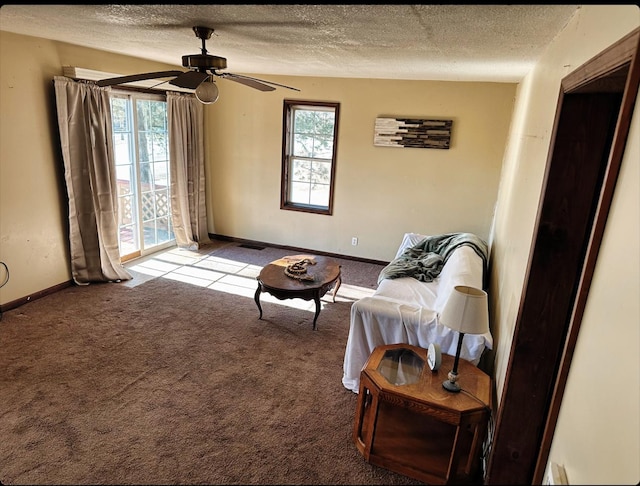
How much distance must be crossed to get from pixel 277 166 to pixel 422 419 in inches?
165

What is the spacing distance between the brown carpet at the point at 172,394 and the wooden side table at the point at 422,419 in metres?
0.13

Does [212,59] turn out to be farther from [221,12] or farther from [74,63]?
[74,63]

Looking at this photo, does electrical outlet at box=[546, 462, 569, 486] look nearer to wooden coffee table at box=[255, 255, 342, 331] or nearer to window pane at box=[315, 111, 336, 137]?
wooden coffee table at box=[255, 255, 342, 331]

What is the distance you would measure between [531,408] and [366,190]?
13.2 feet

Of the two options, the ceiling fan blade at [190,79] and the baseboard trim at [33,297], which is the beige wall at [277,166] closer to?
the baseboard trim at [33,297]

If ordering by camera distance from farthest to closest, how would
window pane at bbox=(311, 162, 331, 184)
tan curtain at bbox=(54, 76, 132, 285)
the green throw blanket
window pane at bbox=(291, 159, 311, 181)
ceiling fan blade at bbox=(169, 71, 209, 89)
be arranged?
window pane at bbox=(291, 159, 311, 181) < window pane at bbox=(311, 162, 331, 184) < tan curtain at bbox=(54, 76, 132, 285) < the green throw blanket < ceiling fan blade at bbox=(169, 71, 209, 89)

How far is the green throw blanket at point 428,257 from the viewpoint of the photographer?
3.77 metres

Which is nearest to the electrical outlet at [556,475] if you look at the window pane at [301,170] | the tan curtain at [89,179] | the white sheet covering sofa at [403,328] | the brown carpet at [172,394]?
the brown carpet at [172,394]

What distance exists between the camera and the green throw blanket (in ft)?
12.4

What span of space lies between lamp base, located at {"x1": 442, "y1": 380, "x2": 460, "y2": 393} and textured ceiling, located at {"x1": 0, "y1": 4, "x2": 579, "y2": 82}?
5.84ft

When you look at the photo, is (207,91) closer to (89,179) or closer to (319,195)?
(89,179)

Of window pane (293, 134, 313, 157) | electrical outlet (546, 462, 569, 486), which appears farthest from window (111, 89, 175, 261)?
electrical outlet (546, 462, 569, 486)

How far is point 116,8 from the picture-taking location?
2.07 meters

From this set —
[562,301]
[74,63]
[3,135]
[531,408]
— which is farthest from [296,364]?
[74,63]
